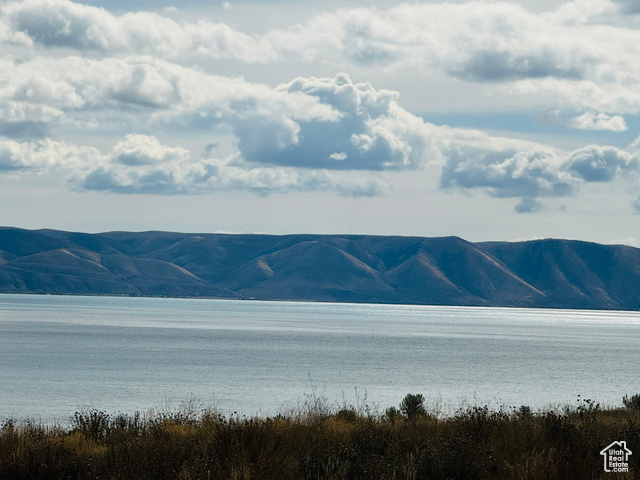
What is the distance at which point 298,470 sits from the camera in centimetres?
1255

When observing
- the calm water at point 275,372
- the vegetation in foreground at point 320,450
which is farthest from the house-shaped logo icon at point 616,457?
the calm water at point 275,372

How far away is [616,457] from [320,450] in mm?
4612

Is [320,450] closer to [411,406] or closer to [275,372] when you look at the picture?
[411,406]

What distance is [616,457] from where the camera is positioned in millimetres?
12766

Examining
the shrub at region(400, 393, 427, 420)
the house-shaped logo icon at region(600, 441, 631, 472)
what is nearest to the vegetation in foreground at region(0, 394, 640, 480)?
the house-shaped logo icon at region(600, 441, 631, 472)

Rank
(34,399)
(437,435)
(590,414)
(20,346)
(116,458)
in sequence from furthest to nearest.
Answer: (20,346)
(34,399)
(590,414)
(437,435)
(116,458)

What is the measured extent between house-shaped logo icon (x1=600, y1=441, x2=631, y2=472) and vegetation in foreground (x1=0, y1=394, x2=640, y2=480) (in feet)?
0.45

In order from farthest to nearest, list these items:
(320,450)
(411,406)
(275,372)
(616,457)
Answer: (275,372), (411,406), (320,450), (616,457)

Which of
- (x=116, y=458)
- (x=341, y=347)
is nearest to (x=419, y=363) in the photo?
(x=341, y=347)

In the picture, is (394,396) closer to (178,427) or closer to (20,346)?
(178,427)

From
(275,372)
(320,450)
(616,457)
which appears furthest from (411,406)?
(275,372)

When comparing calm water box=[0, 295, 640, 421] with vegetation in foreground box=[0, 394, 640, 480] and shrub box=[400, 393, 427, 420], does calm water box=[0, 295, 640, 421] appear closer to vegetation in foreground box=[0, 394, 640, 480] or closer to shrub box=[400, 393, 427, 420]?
shrub box=[400, 393, 427, 420]

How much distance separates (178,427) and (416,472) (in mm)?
5910

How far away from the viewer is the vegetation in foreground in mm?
12219
